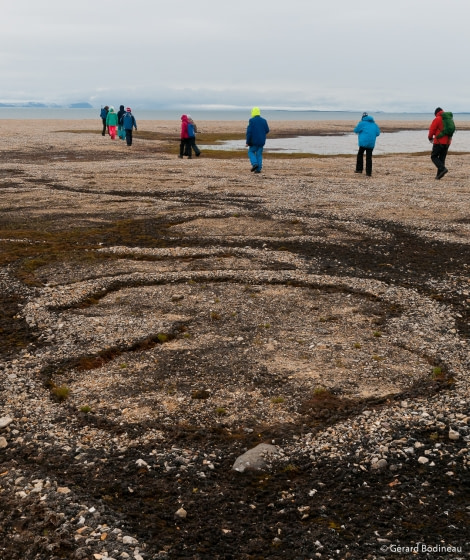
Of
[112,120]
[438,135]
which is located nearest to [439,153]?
[438,135]

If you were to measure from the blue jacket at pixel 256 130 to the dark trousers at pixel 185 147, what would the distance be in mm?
9718

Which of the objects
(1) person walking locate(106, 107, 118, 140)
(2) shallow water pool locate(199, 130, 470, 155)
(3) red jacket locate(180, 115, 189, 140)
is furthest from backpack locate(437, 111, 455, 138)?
(1) person walking locate(106, 107, 118, 140)

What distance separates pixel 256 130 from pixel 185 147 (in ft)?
37.7

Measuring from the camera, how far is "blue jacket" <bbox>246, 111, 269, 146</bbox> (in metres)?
27.5

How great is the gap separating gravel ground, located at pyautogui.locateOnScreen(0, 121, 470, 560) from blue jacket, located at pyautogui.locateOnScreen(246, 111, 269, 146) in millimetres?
12126

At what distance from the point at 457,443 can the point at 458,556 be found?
1754mm

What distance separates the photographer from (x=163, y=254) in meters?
14.0

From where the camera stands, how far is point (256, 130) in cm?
2769

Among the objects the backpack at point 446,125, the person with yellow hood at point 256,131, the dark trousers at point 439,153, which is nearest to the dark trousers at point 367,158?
the dark trousers at point 439,153

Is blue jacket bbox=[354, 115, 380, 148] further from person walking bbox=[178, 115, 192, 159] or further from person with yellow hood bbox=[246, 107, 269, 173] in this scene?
person walking bbox=[178, 115, 192, 159]

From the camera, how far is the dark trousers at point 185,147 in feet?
121

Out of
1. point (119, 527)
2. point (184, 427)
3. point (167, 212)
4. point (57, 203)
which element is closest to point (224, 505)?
point (119, 527)

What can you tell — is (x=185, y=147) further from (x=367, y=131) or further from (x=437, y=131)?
(x=437, y=131)

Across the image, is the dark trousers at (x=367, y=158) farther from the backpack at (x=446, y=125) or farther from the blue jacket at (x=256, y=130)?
the blue jacket at (x=256, y=130)
